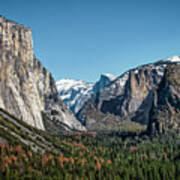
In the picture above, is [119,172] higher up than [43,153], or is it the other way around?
[43,153]

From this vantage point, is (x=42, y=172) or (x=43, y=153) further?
(x=43, y=153)

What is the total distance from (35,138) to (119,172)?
44975 mm

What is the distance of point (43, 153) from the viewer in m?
133

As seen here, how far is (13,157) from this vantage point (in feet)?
345

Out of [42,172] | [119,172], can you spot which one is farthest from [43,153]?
[119,172]

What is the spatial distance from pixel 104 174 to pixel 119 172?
957 centimetres

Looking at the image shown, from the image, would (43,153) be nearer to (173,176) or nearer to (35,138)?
(35,138)

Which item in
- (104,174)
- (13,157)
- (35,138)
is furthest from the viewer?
(35,138)

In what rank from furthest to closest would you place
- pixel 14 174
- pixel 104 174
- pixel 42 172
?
pixel 104 174, pixel 42 172, pixel 14 174

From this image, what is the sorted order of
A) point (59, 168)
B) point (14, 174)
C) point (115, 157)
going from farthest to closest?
point (115, 157) < point (59, 168) < point (14, 174)

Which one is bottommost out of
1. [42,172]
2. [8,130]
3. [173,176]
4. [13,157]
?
[173,176]

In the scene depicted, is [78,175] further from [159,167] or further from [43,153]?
[159,167]

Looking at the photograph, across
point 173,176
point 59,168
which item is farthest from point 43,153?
point 173,176

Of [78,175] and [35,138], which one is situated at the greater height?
[35,138]
